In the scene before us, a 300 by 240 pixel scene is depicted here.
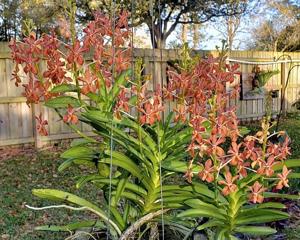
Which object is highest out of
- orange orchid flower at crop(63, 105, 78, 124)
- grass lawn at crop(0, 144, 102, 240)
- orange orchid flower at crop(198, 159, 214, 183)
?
orange orchid flower at crop(63, 105, 78, 124)

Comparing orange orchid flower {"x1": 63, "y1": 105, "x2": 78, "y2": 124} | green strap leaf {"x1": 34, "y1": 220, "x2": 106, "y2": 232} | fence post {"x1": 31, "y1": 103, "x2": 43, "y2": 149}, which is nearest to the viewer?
orange orchid flower {"x1": 63, "y1": 105, "x2": 78, "y2": 124}

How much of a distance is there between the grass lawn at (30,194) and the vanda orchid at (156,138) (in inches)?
59.7

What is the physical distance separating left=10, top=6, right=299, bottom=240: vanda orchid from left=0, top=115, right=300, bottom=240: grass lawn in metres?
1.52

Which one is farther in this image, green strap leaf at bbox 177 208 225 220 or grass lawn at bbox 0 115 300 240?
grass lawn at bbox 0 115 300 240

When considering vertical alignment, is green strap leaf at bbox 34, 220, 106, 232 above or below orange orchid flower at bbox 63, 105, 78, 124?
below

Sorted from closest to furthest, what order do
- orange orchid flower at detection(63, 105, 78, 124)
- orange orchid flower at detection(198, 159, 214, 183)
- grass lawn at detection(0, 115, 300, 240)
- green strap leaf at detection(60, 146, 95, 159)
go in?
orange orchid flower at detection(198, 159, 214, 183) → orange orchid flower at detection(63, 105, 78, 124) → green strap leaf at detection(60, 146, 95, 159) → grass lawn at detection(0, 115, 300, 240)

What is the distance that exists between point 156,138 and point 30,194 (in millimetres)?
2734

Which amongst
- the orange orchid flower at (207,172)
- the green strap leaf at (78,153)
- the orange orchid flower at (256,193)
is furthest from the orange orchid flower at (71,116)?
the orange orchid flower at (256,193)

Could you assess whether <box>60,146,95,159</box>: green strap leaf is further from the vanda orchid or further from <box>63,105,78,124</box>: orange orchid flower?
<box>63,105,78,124</box>: orange orchid flower

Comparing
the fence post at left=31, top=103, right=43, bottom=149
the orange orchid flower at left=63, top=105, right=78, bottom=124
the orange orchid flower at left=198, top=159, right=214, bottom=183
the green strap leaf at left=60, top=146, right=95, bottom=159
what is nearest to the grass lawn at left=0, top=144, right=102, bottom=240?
the fence post at left=31, top=103, right=43, bottom=149

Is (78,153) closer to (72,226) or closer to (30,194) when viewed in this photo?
(72,226)

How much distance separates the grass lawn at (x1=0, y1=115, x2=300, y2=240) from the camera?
279cm

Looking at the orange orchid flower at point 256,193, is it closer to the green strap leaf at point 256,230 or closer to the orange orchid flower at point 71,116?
the green strap leaf at point 256,230

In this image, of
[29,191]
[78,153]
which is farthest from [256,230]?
[29,191]
